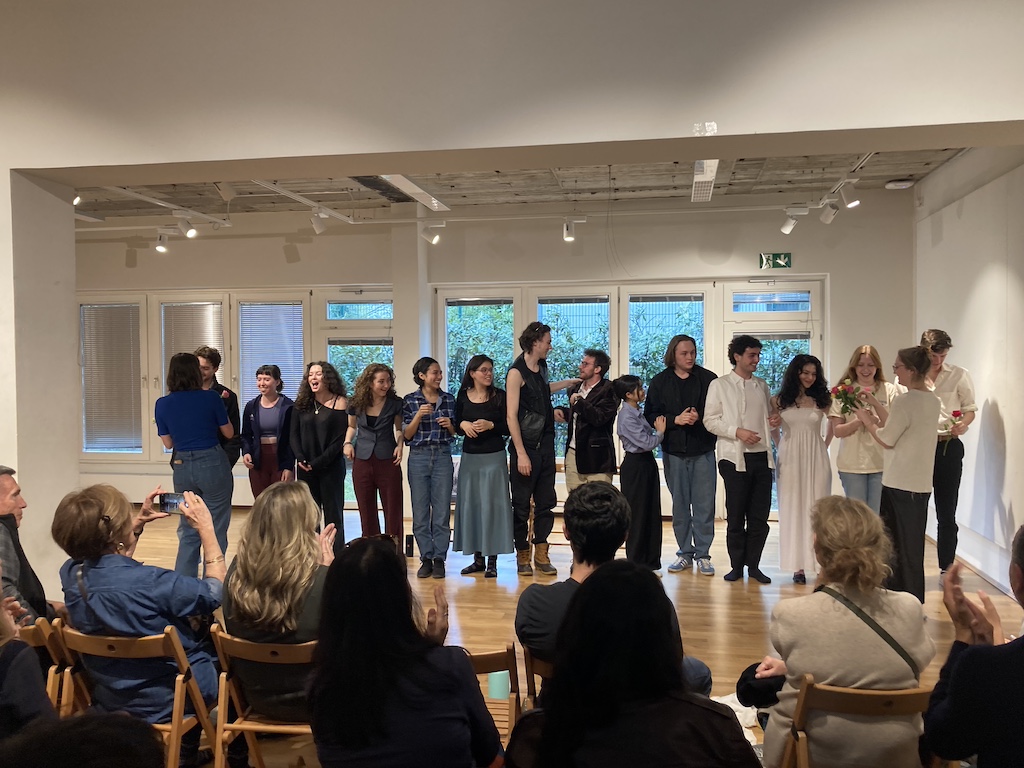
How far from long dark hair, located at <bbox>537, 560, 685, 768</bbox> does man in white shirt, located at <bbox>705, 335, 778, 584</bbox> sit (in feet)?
12.5

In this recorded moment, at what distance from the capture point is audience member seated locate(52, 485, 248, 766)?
89.4 inches

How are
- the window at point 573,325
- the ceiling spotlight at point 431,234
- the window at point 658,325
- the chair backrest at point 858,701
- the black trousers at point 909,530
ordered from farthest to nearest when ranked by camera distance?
1. the window at point 573,325
2. the window at point 658,325
3. the ceiling spotlight at point 431,234
4. the black trousers at point 909,530
5. the chair backrest at point 858,701

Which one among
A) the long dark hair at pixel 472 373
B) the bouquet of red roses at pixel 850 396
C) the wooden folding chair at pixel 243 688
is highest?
the long dark hair at pixel 472 373

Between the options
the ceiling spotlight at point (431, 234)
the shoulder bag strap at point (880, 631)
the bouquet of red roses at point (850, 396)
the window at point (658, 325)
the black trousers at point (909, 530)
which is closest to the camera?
the shoulder bag strap at point (880, 631)

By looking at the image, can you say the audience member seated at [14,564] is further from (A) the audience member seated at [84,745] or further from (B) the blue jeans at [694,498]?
(B) the blue jeans at [694,498]

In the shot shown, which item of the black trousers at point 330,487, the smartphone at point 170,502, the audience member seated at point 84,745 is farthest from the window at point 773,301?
the audience member seated at point 84,745

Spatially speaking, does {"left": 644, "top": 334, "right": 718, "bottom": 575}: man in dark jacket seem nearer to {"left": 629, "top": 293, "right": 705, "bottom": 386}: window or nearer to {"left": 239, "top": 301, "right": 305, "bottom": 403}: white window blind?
{"left": 629, "top": 293, "right": 705, "bottom": 386}: window

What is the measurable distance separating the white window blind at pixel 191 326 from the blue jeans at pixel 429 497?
363cm

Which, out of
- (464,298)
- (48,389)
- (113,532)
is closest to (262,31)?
(48,389)

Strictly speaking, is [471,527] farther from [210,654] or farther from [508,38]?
[508,38]

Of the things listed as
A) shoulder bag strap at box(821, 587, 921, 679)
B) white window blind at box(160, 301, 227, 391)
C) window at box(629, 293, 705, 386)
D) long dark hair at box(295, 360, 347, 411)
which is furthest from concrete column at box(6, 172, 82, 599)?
window at box(629, 293, 705, 386)

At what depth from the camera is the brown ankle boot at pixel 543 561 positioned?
533 centimetres

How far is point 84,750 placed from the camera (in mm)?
759

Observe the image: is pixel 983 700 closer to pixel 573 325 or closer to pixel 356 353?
pixel 573 325
